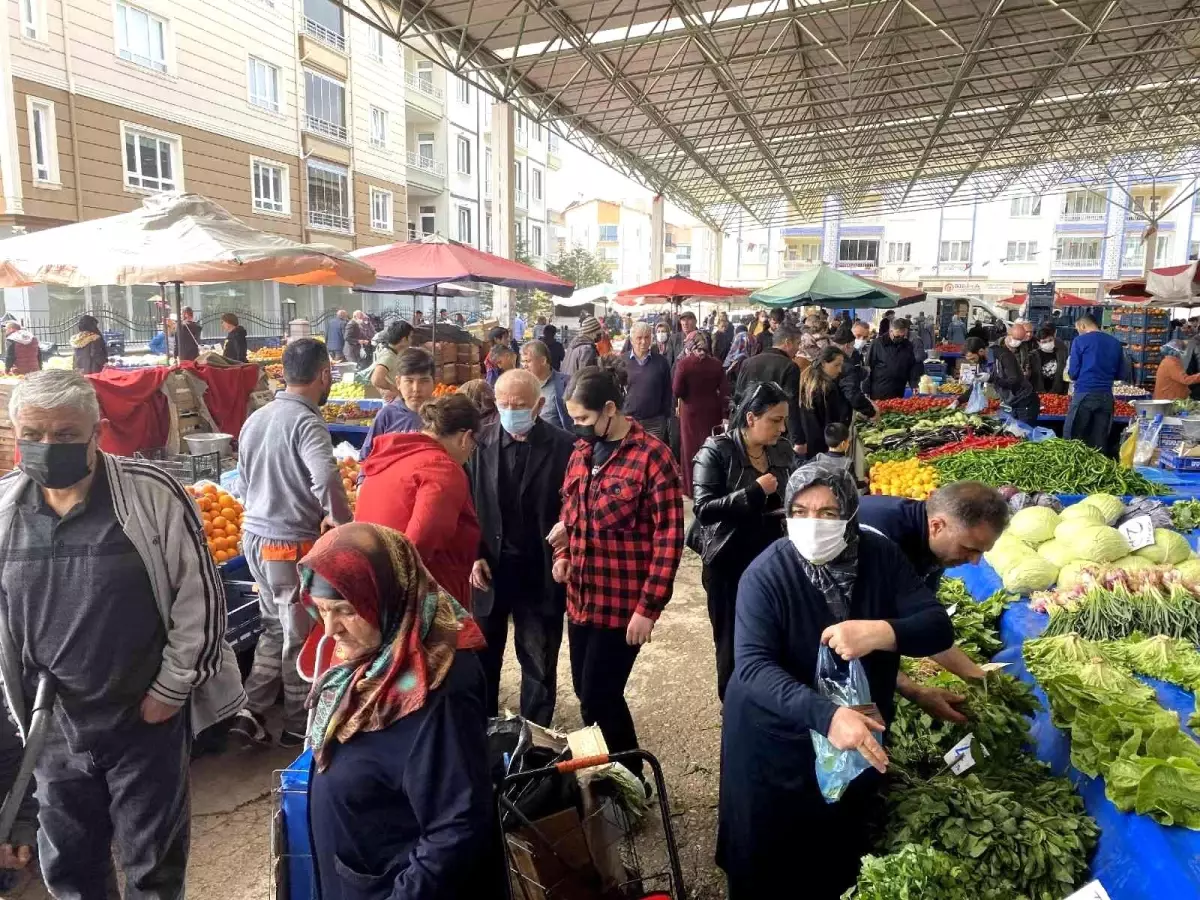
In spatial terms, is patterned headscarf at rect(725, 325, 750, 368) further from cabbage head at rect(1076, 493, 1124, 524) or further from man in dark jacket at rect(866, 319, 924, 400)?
cabbage head at rect(1076, 493, 1124, 524)

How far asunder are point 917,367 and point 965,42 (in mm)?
7631

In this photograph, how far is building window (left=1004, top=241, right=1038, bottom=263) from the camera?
1785 inches

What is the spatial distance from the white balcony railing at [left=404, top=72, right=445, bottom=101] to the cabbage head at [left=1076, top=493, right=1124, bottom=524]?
97.7ft

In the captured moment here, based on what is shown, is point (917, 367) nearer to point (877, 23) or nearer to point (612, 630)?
point (877, 23)

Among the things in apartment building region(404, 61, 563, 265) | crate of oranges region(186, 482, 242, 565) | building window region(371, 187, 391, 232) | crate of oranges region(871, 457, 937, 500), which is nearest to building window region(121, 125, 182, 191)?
building window region(371, 187, 391, 232)

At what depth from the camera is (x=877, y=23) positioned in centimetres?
1441

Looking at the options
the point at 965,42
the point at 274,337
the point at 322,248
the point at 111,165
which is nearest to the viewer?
the point at 322,248

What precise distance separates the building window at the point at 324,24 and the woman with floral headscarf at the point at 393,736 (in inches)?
1009

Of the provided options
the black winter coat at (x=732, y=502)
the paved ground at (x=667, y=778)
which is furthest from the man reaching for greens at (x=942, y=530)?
the paved ground at (x=667, y=778)

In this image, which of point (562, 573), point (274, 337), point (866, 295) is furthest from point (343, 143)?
point (562, 573)

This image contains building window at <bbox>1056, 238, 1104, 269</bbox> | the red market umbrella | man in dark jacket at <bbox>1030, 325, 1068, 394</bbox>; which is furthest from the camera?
building window at <bbox>1056, 238, 1104, 269</bbox>

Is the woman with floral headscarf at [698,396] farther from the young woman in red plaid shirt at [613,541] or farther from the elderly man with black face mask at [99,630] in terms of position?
the elderly man with black face mask at [99,630]

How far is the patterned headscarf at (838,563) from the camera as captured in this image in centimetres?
223

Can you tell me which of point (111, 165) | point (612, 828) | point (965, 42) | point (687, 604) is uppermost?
point (965, 42)
